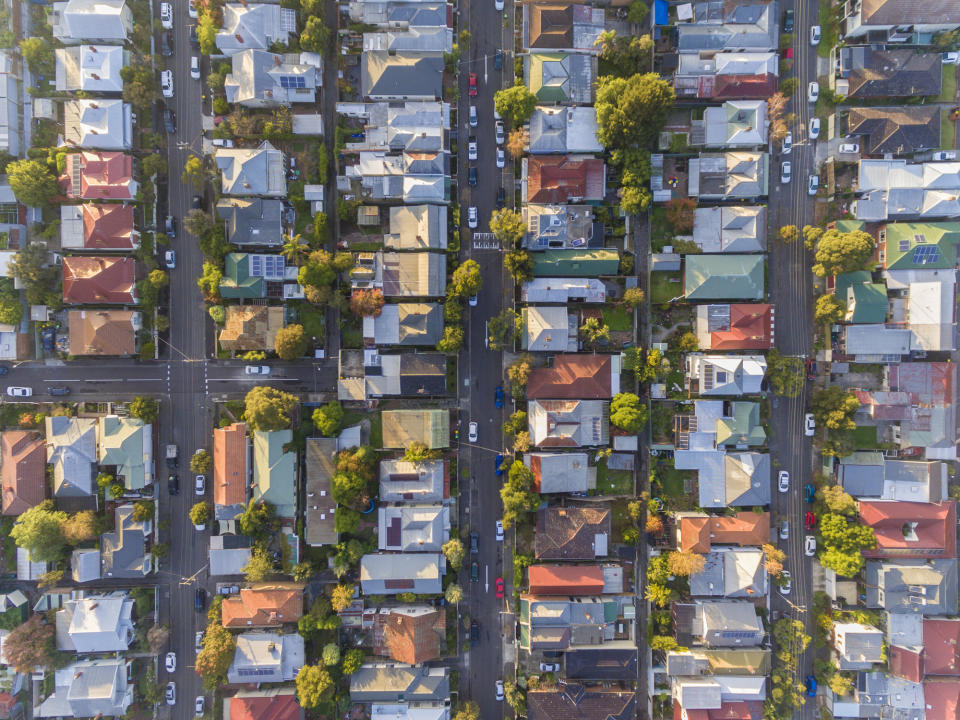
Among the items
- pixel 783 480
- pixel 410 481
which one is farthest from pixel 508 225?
pixel 783 480

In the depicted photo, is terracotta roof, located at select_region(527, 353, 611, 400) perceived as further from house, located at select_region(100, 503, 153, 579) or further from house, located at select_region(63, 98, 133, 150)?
house, located at select_region(63, 98, 133, 150)

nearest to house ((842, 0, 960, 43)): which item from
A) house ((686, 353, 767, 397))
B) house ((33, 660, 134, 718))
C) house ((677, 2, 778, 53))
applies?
house ((677, 2, 778, 53))

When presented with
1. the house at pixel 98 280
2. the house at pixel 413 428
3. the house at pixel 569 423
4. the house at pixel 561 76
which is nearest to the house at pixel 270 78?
the house at pixel 98 280

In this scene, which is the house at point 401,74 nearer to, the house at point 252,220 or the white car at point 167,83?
the house at point 252,220

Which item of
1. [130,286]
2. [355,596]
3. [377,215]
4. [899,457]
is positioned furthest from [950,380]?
[130,286]

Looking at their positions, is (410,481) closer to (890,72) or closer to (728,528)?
(728,528)

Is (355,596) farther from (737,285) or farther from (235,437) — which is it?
(737,285)
